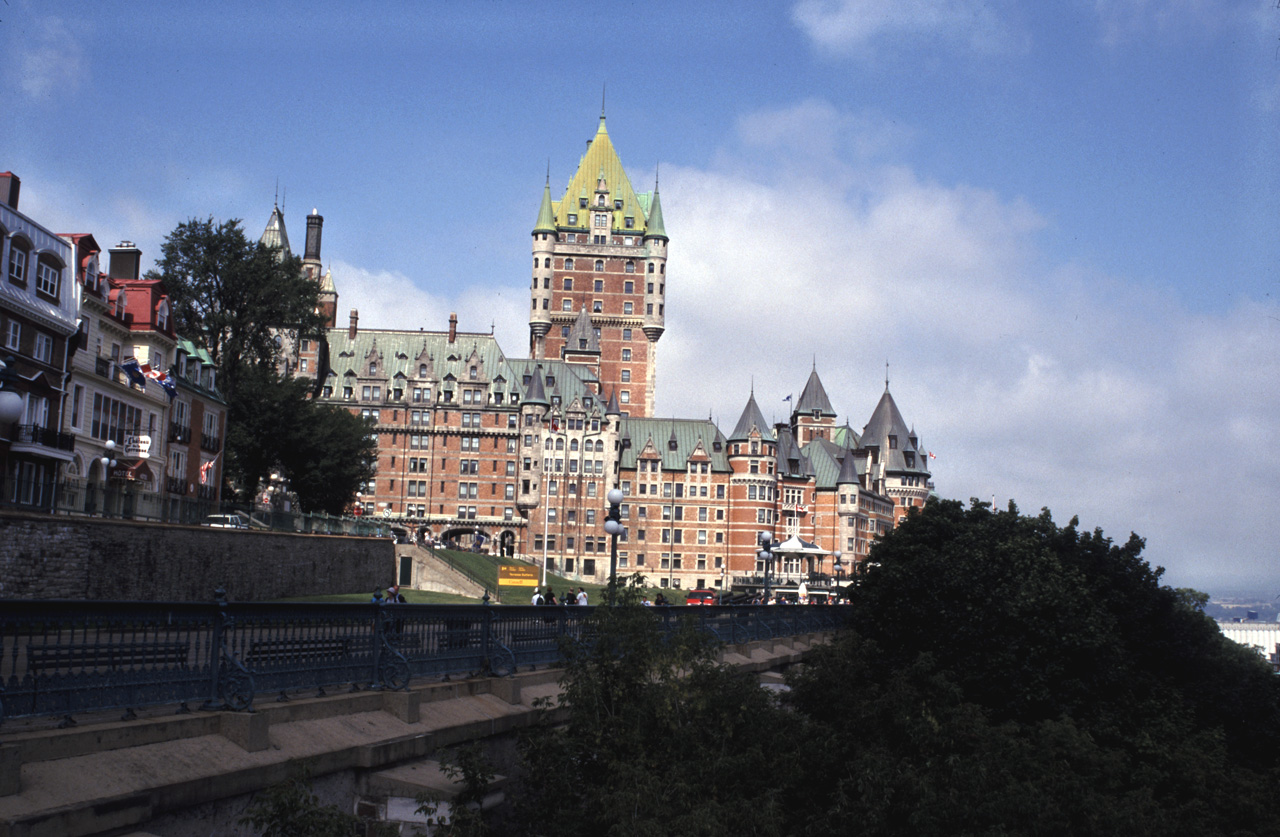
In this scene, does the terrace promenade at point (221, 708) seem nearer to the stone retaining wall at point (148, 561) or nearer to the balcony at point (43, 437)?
the stone retaining wall at point (148, 561)

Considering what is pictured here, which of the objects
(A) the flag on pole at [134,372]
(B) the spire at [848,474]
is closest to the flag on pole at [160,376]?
(A) the flag on pole at [134,372]

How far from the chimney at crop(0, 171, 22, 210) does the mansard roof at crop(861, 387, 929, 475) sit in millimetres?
126154

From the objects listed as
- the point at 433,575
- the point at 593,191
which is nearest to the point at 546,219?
the point at 593,191

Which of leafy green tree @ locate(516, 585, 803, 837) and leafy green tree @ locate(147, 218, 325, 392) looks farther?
leafy green tree @ locate(147, 218, 325, 392)

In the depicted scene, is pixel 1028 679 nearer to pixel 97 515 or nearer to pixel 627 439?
pixel 97 515

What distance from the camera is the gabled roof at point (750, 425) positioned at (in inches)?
5064

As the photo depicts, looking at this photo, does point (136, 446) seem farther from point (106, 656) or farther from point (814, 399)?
point (814, 399)

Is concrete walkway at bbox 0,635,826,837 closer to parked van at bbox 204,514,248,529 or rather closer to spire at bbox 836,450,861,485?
parked van at bbox 204,514,248,529

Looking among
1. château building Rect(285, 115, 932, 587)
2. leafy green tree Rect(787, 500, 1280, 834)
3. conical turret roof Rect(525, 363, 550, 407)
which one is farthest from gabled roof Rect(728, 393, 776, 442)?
leafy green tree Rect(787, 500, 1280, 834)

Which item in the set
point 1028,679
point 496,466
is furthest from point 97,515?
point 496,466

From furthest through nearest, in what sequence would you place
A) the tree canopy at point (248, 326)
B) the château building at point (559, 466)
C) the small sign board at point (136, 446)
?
the château building at point (559, 466), the tree canopy at point (248, 326), the small sign board at point (136, 446)

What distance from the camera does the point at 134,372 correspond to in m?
50.6

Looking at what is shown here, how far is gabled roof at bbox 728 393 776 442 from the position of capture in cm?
12862

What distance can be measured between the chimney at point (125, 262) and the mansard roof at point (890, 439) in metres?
114
